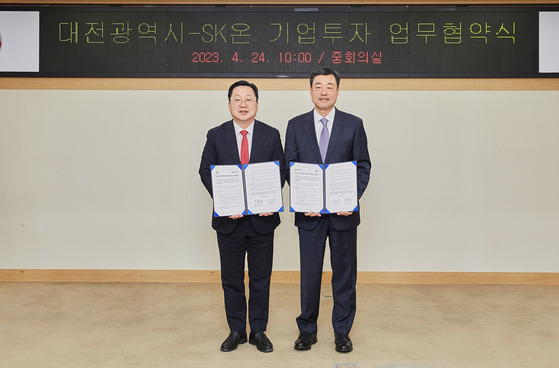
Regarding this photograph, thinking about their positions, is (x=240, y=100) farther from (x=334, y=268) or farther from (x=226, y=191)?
(x=334, y=268)

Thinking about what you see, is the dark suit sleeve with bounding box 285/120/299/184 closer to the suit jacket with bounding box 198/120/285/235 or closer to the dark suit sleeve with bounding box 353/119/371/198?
the suit jacket with bounding box 198/120/285/235

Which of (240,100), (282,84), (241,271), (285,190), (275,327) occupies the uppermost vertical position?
(282,84)

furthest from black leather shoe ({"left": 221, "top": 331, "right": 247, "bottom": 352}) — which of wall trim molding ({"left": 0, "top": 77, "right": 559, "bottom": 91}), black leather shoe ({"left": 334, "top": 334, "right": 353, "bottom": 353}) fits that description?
wall trim molding ({"left": 0, "top": 77, "right": 559, "bottom": 91})

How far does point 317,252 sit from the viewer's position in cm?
269

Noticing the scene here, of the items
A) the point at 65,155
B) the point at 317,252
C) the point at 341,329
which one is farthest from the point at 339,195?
the point at 65,155

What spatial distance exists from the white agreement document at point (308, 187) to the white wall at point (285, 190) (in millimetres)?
1601

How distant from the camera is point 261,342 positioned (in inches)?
104

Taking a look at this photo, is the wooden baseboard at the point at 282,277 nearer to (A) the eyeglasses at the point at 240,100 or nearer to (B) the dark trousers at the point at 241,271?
(B) the dark trousers at the point at 241,271

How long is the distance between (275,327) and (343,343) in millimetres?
569

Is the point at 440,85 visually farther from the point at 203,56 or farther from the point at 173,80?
the point at 173,80

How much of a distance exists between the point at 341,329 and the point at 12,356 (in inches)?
72.5

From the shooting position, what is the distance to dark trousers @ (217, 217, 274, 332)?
269 cm

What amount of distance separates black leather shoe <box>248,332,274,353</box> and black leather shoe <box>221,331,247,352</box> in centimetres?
7

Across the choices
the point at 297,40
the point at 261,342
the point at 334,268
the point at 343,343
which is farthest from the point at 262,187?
the point at 297,40
